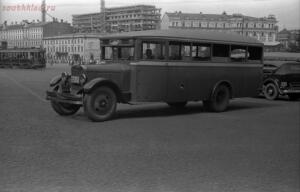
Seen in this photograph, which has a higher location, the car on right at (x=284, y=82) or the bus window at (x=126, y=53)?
the bus window at (x=126, y=53)

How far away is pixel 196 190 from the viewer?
425 centimetres

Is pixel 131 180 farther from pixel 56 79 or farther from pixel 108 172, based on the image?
pixel 56 79

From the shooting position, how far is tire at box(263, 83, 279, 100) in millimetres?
15203

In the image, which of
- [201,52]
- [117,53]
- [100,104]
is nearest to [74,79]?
[100,104]

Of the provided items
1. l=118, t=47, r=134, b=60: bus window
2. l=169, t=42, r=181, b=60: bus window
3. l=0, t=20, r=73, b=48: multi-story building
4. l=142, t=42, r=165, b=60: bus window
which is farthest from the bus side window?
l=0, t=20, r=73, b=48: multi-story building

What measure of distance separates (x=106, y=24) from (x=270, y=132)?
13.1 ft

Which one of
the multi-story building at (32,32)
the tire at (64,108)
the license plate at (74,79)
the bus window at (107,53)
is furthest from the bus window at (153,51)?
the multi-story building at (32,32)

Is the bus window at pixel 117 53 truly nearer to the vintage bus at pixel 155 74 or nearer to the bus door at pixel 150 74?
the vintage bus at pixel 155 74

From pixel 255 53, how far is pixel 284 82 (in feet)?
11.7

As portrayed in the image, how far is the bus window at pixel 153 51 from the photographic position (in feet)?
31.7

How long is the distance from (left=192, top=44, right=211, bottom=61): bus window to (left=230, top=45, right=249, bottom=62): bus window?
0.75 meters

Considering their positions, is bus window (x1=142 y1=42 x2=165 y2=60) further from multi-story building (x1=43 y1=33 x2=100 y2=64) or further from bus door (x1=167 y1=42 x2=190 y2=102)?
multi-story building (x1=43 y1=33 x2=100 y2=64)

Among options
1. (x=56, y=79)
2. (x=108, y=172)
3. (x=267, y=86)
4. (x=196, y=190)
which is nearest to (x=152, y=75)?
(x=56, y=79)

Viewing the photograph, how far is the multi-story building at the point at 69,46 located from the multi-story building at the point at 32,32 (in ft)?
0.34
